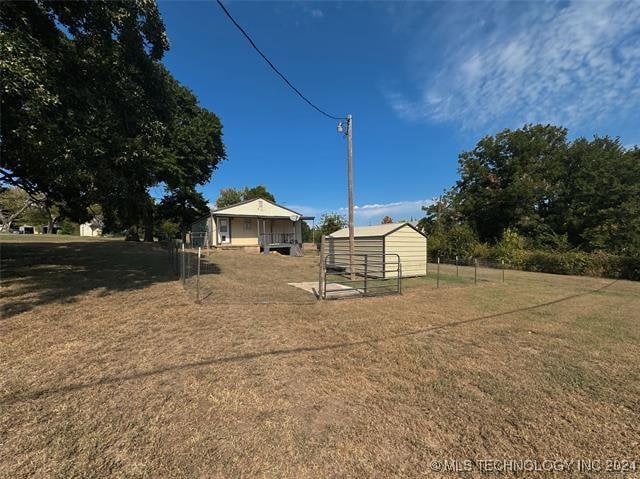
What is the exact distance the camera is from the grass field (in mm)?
2412

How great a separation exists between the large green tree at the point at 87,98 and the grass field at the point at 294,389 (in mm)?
3040

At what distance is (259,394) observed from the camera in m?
3.32

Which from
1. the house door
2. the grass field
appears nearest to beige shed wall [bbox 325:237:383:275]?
the grass field

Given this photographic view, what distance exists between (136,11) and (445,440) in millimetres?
10072

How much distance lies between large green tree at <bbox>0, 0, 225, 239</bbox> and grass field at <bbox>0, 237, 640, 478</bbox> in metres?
3.04

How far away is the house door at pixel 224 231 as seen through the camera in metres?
25.6

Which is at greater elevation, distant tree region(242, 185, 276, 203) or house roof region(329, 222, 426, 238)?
distant tree region(242, 185, 276, 203)

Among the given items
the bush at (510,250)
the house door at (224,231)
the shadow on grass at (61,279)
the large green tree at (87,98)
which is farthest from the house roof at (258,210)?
the large green tree at (87,98)

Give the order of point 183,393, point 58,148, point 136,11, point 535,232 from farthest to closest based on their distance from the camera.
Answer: point 535,232 < point 136,11 < point 58,148 < point 183,393

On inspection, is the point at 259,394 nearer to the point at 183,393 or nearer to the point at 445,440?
the point at 183,393

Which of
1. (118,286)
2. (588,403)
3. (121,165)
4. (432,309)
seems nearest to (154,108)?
(121,165)

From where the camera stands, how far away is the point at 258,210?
26.8 metres

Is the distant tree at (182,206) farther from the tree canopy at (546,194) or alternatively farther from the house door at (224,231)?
the tree canopy at (546,194)

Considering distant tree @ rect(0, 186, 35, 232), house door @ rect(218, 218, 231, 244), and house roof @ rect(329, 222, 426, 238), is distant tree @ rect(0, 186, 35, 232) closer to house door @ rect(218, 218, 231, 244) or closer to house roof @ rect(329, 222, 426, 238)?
house door @ rect(218, 218, 231, 244)
